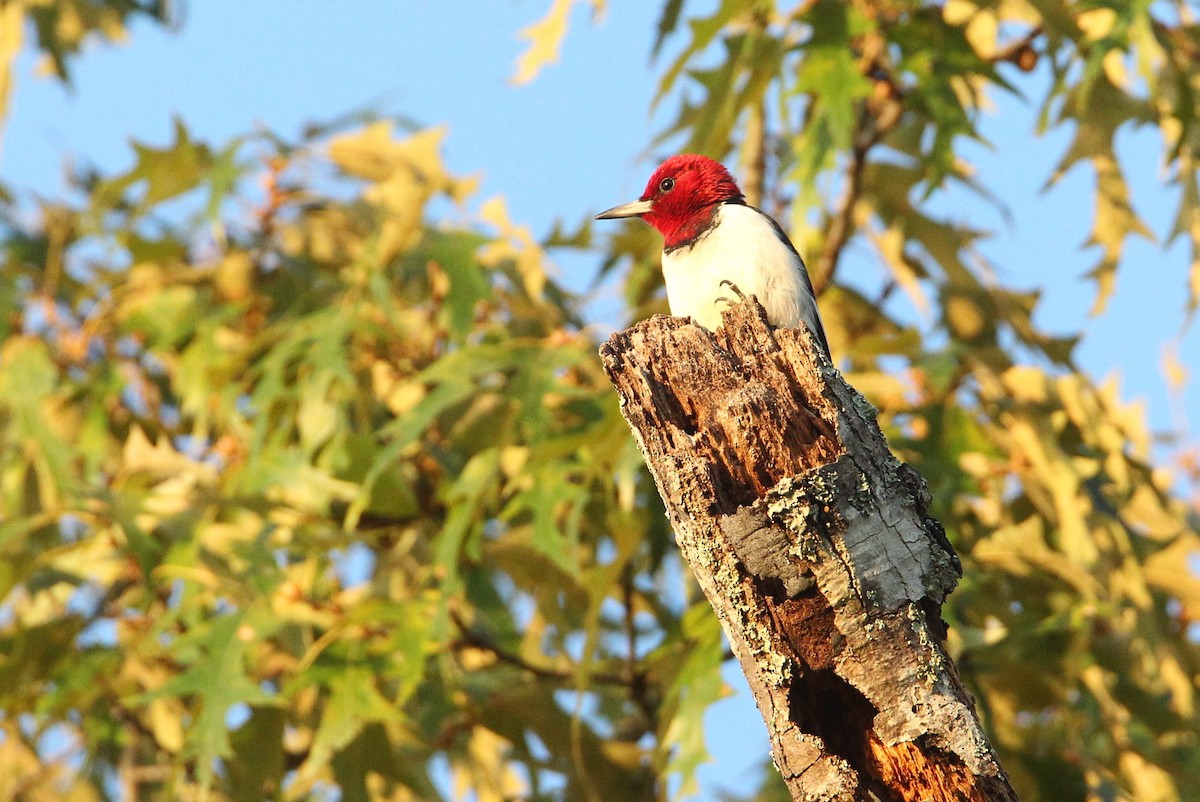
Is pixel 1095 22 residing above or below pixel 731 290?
above

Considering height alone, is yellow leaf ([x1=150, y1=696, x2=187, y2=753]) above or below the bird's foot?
above

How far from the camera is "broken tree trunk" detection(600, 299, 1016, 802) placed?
2.95 meters

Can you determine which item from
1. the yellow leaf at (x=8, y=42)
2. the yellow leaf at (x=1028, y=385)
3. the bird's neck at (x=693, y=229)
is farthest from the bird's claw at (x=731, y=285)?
the yellow leaf at (x=8, y=42)

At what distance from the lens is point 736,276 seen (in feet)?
17.1

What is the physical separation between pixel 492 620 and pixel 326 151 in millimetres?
2492

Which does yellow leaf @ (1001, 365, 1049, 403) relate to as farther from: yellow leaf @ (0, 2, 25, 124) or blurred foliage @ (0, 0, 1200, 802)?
yellow leaf @ (0, 2, 25, 124)

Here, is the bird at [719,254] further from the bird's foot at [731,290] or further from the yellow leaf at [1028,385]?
the yellow leaf at [1028,385]

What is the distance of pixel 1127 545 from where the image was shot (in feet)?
20.5

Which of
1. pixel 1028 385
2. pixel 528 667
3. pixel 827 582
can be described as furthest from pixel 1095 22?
pixel 827 582

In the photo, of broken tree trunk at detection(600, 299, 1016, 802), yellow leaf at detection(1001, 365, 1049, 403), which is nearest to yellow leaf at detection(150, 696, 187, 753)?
yellow leaf at detection(1001, 365, 1049, 403)

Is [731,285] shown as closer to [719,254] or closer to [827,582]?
[719,254]

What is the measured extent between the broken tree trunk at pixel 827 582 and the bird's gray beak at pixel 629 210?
3.00m

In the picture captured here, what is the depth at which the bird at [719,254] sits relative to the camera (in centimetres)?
519

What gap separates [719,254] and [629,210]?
3.35 feet
